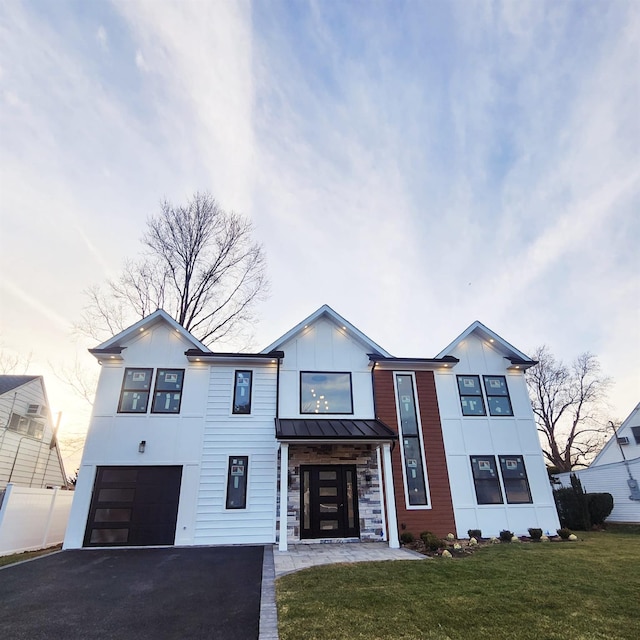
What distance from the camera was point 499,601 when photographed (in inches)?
182

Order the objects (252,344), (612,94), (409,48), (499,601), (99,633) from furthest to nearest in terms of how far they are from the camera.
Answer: (252,344)
(409,48)
(612,94)
(499,601)
(99,633)

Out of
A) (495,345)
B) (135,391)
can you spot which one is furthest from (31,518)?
(495,345)

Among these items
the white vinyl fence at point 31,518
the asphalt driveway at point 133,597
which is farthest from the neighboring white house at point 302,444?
the asphalt driveway at point 133,597

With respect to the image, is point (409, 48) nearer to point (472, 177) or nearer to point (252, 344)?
point (472, 177)

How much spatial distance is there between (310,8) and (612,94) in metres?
10.1

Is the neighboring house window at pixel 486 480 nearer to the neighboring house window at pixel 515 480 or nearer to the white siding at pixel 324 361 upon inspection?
the neighboring house window at pixel 515 480

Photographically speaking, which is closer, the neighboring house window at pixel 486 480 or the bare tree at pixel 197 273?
A: the neighboring house window at pixel 486 480

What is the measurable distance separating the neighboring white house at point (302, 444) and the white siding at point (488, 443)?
0.04 m

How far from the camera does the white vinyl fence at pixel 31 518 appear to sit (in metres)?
8.59

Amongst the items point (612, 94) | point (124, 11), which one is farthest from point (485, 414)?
point (124, 11)

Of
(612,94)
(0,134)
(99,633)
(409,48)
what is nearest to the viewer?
(99,633)

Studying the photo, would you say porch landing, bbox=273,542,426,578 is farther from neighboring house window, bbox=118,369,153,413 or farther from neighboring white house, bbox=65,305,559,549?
neighboring house window, bbox=118,369,153,413

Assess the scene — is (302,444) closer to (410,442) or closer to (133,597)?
(410,442)

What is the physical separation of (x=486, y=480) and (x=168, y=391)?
34.2 feet
